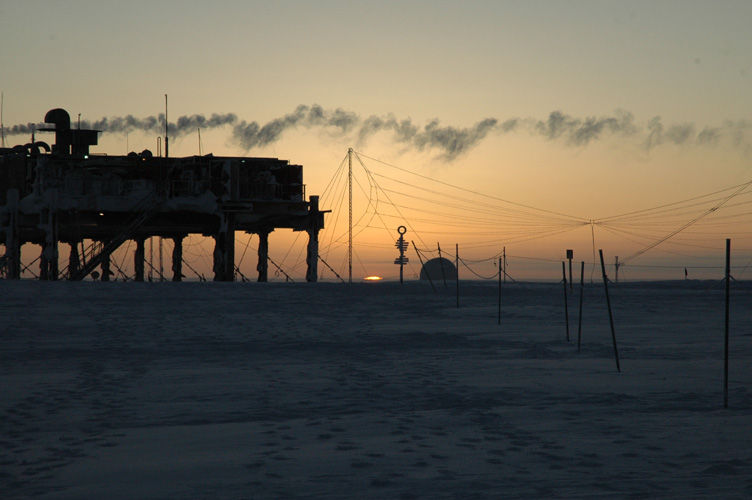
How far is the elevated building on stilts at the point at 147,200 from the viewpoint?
159 ft

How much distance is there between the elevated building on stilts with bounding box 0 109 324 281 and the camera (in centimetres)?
4850

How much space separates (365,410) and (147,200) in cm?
4127

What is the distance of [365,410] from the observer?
10.7 metres

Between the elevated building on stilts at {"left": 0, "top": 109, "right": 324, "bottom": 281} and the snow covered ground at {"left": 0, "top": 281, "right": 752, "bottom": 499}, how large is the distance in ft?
87.4

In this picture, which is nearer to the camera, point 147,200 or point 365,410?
point 365,410

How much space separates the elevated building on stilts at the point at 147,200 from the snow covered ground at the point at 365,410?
2665cm

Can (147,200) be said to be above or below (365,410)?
above

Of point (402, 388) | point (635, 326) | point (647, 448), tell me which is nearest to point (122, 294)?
point (635, 326)

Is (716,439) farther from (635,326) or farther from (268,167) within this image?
(268,167)

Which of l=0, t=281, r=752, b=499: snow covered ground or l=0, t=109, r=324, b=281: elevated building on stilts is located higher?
l=0, t=109, r=324, b=281: elevated building on stilts

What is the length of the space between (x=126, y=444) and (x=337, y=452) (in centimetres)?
233

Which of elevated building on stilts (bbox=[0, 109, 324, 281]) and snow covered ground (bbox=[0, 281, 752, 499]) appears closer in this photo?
snow covered ground (bbox=[0, 281, 752, 499])

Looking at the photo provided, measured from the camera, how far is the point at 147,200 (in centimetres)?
4925

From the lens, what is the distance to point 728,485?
7168 mm
